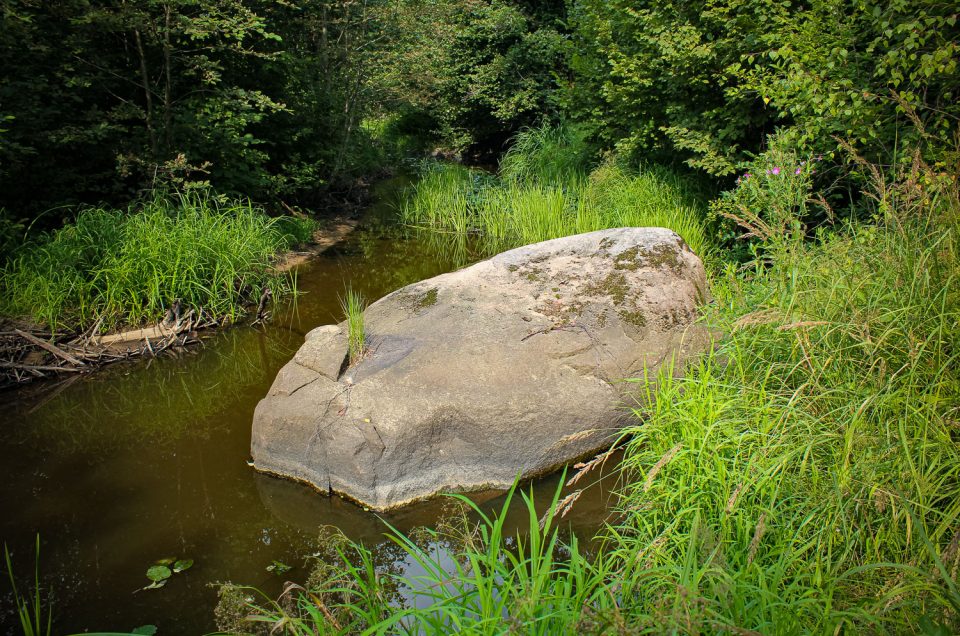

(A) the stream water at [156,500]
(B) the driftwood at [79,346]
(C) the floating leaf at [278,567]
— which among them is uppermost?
(B) the driftwood at [79,346]

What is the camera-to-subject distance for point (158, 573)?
3.00 meters

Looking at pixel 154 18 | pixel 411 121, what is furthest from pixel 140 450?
pixel 411 121

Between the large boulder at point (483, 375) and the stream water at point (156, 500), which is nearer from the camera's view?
the stream water at point (156, 500)

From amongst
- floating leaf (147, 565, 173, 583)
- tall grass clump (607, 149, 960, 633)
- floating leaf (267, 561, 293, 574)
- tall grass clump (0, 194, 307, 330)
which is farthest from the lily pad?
tall grass clump (0, 194, 307, 330)

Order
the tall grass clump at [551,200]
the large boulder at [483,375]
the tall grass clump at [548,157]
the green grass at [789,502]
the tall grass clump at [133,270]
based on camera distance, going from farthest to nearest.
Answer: the tall grass clump at [548,157], the tall grass clump at [551,200], the tall grass clump at [133,270], the large boulder at [483,375], the green grass at [789,502]

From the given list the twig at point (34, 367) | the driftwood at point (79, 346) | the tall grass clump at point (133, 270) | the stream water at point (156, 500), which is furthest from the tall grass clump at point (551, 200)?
the twig at point (34, 367)

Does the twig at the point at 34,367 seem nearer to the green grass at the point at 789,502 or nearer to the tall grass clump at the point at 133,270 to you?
the tall grass clump at the point at 133,270

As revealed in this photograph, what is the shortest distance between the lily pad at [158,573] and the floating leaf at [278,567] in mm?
474

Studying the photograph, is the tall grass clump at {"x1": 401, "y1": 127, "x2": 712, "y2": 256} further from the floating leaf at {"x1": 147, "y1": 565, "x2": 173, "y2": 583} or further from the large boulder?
the floating leaf at {"x1": 147, "y1": 565, "x2": 173, "y2": 583}

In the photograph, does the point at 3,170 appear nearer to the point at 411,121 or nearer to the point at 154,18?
the point at 154,18

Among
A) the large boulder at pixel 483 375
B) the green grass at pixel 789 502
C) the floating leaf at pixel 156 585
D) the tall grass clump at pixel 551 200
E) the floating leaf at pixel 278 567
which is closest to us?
the green grass at pixel 789 502

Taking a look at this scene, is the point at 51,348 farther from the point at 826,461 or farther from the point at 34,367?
the point at 826,461

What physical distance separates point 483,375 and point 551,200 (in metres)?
4.78

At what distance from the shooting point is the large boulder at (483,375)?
362cm
